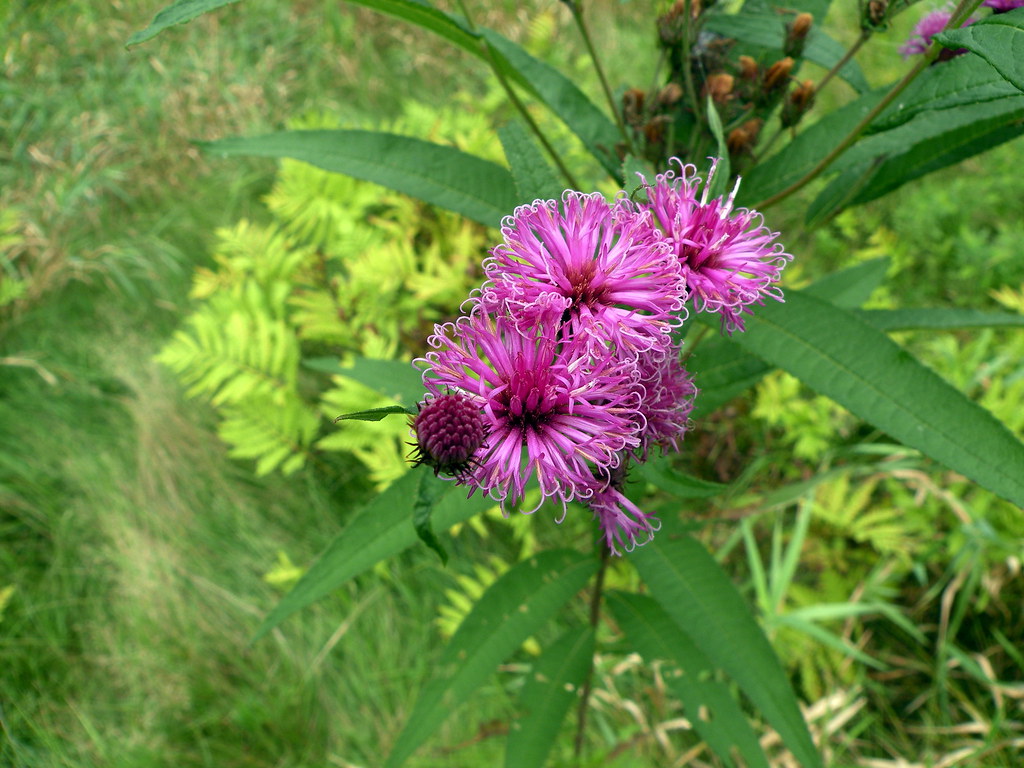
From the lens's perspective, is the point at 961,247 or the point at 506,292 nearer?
the point at 506,292

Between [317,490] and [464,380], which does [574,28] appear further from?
[464,380]

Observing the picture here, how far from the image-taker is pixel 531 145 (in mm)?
997

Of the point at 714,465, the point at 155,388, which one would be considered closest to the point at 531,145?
the point at 714,465

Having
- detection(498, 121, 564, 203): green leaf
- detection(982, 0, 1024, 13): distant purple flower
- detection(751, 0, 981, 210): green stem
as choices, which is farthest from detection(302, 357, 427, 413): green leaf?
detection(982, 0, 1024, 13): distant purple flower

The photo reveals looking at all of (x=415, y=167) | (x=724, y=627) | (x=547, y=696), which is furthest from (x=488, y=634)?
(x=415, y=167)

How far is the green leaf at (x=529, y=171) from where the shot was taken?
98 centimetres

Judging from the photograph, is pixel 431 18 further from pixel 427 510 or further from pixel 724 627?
pixel 724 627

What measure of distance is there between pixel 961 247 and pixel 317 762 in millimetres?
3175


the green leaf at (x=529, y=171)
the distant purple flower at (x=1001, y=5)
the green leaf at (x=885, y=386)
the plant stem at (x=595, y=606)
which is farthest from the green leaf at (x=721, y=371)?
the distant purple flower at (x=1001, y=5)

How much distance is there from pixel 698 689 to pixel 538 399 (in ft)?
2.99

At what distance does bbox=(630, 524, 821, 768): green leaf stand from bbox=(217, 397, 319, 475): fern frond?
137cm

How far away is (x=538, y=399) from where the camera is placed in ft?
2.66

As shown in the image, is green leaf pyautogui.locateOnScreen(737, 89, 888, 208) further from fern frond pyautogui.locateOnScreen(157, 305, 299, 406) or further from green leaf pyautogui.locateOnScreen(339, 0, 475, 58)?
fern frond pyautogui.locateOnScreen(157, 305, 299, 406)

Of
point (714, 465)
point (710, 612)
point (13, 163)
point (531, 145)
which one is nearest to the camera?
point (531, 145)
